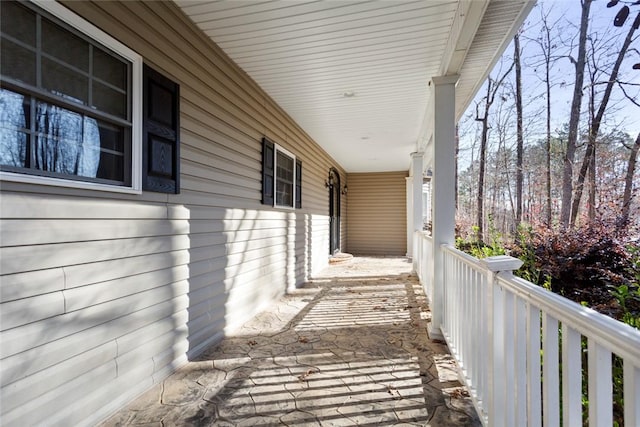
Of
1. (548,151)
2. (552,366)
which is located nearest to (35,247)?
(552,366)

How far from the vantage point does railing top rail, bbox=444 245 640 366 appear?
710mm

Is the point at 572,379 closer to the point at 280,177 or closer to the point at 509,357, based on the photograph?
the point at 509,357

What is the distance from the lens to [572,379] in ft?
3.15

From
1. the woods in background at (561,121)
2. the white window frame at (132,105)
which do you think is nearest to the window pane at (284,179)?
the white window frame at (132,105)

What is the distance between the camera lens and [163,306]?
2.46 m

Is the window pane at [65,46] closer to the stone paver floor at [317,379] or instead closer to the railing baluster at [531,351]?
the stone paver floor at [317,379]

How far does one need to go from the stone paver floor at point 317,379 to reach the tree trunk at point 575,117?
6181mm

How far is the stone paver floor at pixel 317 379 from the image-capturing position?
78.1 inches

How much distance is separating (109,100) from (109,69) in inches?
7.8

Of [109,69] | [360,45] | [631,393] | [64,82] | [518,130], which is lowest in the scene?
[631,393]

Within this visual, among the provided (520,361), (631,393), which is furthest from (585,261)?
(631,393)

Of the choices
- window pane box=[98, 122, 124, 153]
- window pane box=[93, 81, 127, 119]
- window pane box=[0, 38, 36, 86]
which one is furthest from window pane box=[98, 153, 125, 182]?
window pane box=[0, 38, 36, 86]

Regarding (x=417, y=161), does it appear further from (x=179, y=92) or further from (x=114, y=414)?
(x=114, y=414)

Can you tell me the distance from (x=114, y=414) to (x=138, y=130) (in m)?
1.85
